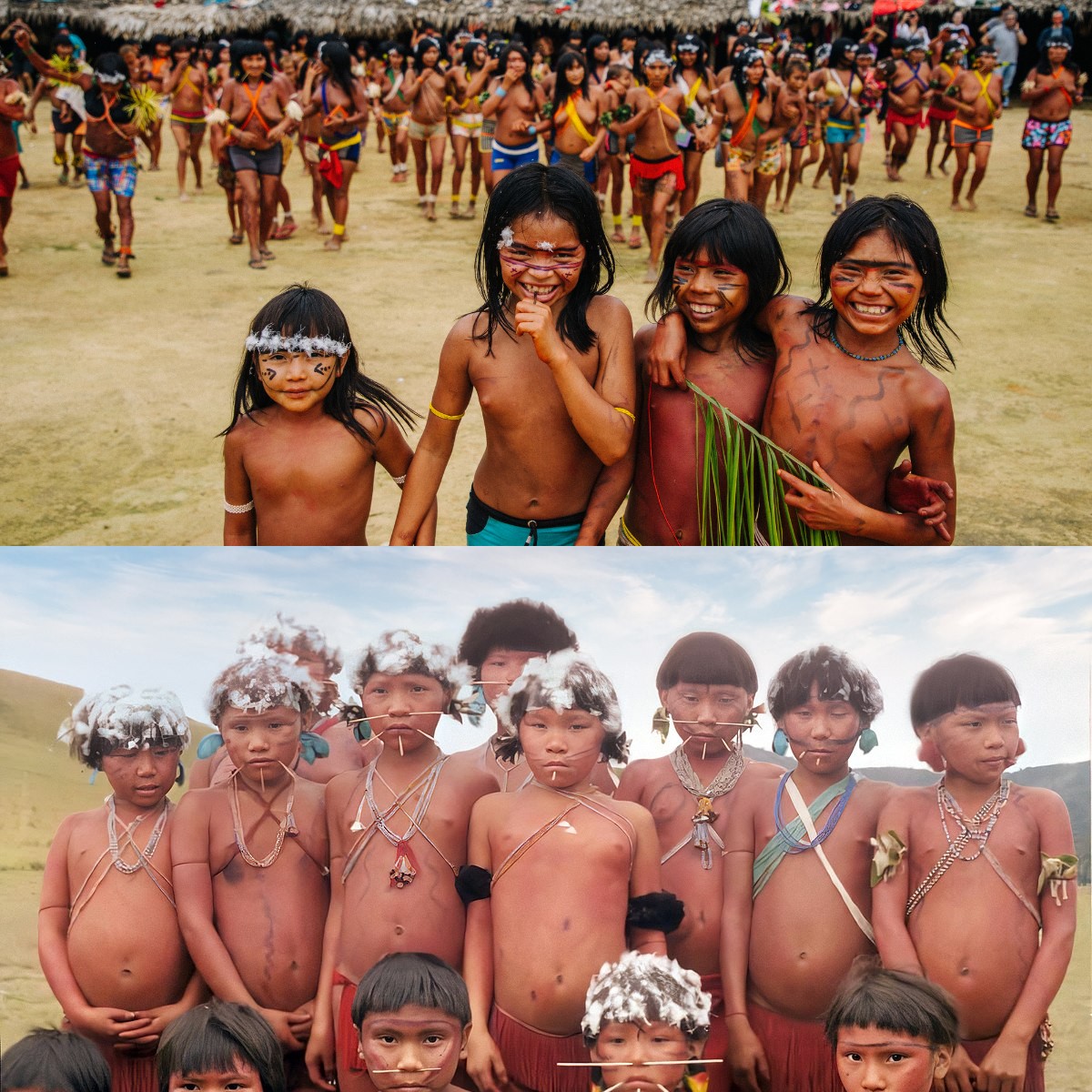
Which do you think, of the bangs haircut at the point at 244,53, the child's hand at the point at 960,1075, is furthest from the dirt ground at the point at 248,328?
the child's hand at the point at 960,1075

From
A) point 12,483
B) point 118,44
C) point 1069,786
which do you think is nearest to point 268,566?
point 1069,786

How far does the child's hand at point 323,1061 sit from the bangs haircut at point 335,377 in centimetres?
139

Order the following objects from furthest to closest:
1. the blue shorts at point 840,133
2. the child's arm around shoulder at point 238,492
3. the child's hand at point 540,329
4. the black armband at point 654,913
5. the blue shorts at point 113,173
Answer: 1. the blue shorts at point 840,133
2. the blue shorts at point 113,173
3. the child's arm around shoulder at point 238,492
4. the child's hand at point 540,329
5. the black armband at point 654,913

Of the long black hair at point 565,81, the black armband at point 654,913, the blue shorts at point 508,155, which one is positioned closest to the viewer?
the black armband at point 654,913

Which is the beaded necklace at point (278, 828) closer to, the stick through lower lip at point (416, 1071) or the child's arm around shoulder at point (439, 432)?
the stick through lower lip at point (416, 1071)

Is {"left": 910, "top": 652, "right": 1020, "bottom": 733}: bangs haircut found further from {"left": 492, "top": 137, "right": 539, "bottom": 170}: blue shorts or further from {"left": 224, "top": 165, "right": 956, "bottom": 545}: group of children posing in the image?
{"left": 492, "top": 137, "right": 539, "bottom": 170}: blue shorts

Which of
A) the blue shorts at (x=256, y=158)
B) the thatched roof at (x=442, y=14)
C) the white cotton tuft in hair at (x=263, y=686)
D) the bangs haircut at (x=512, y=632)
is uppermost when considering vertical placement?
the thatched roof at (x=442, y=14)

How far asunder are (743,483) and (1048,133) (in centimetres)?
982

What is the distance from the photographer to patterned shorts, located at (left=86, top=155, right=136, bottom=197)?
353 inches

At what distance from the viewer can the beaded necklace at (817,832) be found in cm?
225

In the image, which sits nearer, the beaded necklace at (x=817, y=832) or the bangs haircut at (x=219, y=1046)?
the bangs haircut at (x=219, y=1046)

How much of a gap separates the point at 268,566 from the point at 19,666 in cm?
52

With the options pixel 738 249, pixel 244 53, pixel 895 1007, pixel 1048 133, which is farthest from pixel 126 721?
pixel 1048 133

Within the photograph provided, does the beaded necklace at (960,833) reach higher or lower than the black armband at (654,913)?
higher
